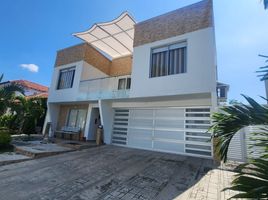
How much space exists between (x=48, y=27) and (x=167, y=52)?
9.03 metres

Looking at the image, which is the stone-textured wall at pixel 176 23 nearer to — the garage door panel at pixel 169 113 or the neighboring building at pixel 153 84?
the neighboring building at pixel 153 84

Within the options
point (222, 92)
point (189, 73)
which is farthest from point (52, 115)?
point (222, 92)

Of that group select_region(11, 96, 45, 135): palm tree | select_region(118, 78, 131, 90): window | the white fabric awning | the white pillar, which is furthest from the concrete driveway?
the white fabric awning

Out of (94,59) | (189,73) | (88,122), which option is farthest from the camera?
(94,59)

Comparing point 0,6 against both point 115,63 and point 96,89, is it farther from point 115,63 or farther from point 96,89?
point 115,63

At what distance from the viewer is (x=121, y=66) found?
16.3 metres

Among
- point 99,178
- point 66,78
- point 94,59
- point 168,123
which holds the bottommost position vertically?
point 99,178

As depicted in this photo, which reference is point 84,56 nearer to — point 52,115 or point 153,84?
point 52,115

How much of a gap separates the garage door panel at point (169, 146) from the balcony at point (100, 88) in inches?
157

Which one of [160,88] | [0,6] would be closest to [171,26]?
[160,88]

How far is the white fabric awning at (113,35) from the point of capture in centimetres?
1184

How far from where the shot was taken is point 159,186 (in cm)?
523

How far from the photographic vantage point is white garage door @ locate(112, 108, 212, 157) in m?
9.56

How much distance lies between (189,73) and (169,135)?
156 inches
